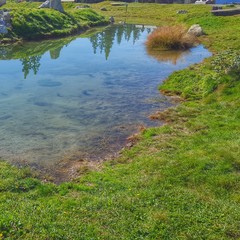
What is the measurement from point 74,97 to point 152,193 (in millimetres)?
14027

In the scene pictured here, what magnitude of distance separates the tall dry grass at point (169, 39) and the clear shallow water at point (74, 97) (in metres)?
1.38

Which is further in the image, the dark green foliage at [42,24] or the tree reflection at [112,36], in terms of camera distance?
the dark green foliage at [42,24]

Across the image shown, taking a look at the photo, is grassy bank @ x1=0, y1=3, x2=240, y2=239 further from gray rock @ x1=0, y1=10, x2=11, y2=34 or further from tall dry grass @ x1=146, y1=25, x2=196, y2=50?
gray rock @ x1=0, y1=10, x2=11, y2=34

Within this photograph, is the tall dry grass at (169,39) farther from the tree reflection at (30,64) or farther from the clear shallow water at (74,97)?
the tree reflection at (30,64)

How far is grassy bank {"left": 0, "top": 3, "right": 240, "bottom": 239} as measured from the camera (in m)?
10.6

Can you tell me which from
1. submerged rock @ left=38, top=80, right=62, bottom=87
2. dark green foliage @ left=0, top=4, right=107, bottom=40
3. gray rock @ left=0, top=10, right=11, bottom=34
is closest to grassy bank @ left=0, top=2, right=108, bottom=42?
dark green foliage @ left=0, top=4, right=107, bottom=40

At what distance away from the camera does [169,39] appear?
40688mm

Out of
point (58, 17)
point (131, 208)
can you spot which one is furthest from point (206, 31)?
point (131, 208)

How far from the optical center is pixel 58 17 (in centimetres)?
5706

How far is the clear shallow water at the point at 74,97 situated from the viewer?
17.7 meters

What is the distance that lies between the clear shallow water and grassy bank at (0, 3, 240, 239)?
1.84 m

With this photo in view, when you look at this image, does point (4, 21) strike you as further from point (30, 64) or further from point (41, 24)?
point (30, 64)

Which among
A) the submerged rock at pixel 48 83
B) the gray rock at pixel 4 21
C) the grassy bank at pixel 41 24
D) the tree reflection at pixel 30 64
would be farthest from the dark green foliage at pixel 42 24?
the submerged rock at pixel 48 83

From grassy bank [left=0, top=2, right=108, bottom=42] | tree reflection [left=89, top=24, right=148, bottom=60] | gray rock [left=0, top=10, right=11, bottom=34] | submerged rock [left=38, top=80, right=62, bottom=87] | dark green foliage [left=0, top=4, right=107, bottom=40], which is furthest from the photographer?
dark green foliage [left=0, top=4, right=107, bottom=40]
